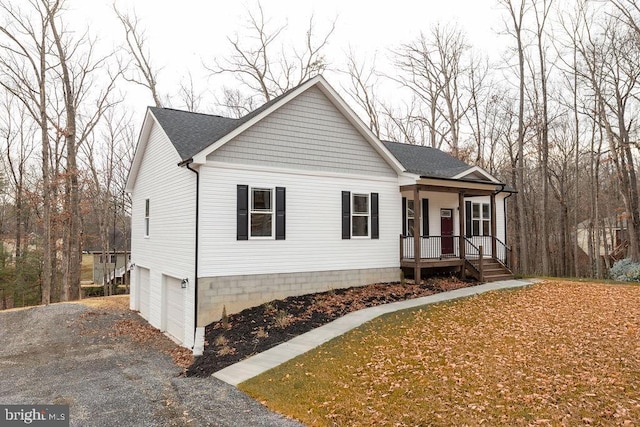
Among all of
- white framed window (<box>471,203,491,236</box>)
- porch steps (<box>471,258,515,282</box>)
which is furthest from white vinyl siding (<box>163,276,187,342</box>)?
white framed window (<box>471,203,491,236</box>)

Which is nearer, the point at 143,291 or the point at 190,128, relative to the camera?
the point at 190,128

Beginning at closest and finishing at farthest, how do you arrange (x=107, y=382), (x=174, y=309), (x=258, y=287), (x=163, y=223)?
(x=107, y=382)
(x=258, y=287)
(x=174, y=309)
(x=163, y=223)

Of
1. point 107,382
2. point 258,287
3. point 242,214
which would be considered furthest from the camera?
point 258,287

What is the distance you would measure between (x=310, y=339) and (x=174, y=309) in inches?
230

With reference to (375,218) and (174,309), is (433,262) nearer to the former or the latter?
(375,218)

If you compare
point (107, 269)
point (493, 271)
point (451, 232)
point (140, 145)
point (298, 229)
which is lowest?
point (107, 269)

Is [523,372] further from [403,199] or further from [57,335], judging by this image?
[57,335]

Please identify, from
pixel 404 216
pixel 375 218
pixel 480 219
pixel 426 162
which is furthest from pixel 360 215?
pixel 480 219

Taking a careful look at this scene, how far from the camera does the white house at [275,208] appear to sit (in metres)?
11.3

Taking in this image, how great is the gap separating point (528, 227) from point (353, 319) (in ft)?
89.2

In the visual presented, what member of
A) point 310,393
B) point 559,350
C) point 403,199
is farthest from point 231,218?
point 559,350

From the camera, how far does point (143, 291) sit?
16688 mm

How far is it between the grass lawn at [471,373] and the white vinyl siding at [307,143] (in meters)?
5.56

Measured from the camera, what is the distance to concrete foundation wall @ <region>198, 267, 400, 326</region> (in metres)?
11.0
